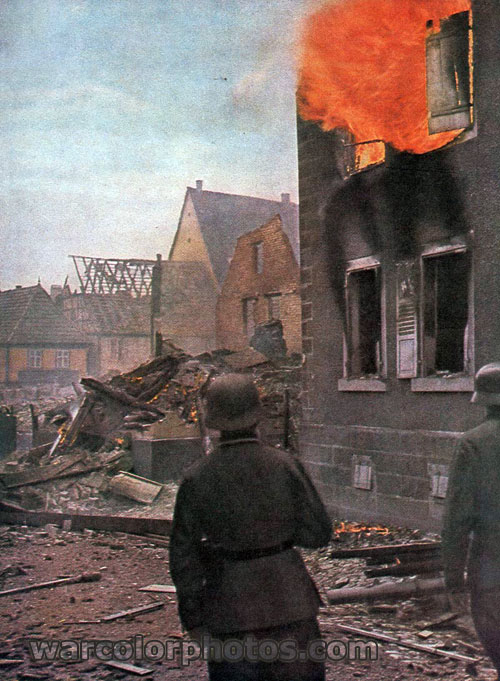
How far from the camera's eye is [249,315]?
33438mm

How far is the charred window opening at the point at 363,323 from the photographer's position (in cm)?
1053

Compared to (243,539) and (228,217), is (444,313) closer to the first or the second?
(243,539)

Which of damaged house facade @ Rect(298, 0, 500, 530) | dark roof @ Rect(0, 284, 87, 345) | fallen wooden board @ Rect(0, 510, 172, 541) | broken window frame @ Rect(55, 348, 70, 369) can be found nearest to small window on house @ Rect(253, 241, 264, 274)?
dark roof @ Rect(0, 284, 87, 345)

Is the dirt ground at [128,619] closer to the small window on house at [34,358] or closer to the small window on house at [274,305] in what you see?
the small window on house at [274,305]

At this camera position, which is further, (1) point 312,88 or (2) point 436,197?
(1) point 312,88

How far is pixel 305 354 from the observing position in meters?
11.5

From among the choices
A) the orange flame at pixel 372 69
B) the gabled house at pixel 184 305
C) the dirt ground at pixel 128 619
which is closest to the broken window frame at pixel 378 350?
the orange flame at pixel 372 69

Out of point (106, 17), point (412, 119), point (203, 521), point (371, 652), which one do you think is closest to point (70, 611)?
point (371, 652)

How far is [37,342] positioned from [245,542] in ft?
138

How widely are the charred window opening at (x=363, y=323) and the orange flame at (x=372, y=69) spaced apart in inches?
79.7

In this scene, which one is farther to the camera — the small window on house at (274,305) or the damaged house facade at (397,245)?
the small window on house at (274,305)

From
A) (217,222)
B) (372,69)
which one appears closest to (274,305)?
(217,222)

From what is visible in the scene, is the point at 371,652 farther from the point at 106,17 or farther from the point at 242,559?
the point at 106,17

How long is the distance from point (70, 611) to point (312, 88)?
27.4 ft
